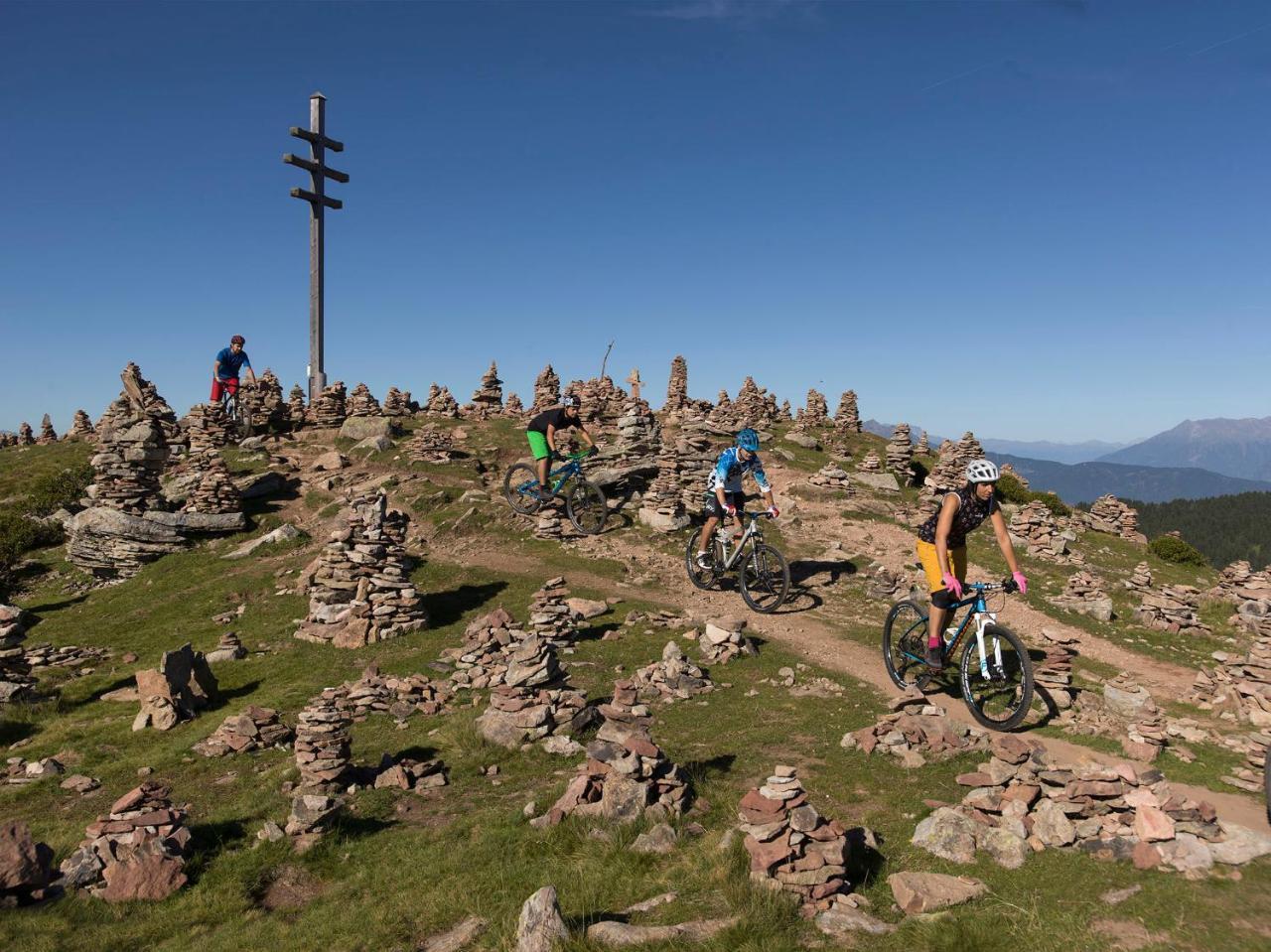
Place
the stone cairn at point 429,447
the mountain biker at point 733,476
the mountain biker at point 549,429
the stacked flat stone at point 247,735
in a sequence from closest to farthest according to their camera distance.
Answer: the stacked flat stone at point 247,735 < the mountain biker at point 733,476 < the mountain biker at point 549,429 < the stone cairn at point 429,447

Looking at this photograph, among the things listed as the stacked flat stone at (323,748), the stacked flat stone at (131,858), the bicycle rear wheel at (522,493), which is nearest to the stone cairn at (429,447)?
the bicycle rear wheel at (522,493)

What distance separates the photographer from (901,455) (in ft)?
142

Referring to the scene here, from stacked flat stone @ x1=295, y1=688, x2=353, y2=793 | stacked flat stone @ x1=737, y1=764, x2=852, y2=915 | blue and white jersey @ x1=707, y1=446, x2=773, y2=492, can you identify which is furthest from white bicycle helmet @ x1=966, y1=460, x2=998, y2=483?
stacked flat stone @ x1=295, y1=688, x2=353, y2=793

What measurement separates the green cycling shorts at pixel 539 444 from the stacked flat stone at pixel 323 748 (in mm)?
12551

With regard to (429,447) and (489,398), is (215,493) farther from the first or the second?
(489,398)

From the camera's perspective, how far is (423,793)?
10031 mm

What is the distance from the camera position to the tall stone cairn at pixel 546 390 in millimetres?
49312

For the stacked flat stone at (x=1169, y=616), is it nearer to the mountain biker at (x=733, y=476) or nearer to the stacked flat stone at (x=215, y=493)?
the mountain biker at (x=733, y=476)

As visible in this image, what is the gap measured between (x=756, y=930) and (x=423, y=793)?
5.77 meters

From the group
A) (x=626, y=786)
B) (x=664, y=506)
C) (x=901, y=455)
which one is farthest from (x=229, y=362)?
(x=901, y=455)

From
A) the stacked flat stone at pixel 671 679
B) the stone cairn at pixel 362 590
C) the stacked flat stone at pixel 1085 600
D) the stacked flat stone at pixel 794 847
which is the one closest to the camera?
the stacked flat stone at pixel 794 847

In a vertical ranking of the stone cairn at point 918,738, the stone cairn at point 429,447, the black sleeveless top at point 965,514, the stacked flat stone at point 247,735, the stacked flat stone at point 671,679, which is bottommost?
the stacked flat stone at point 247,735

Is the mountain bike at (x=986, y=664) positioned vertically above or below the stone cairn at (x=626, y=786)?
above

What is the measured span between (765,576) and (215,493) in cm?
2240
